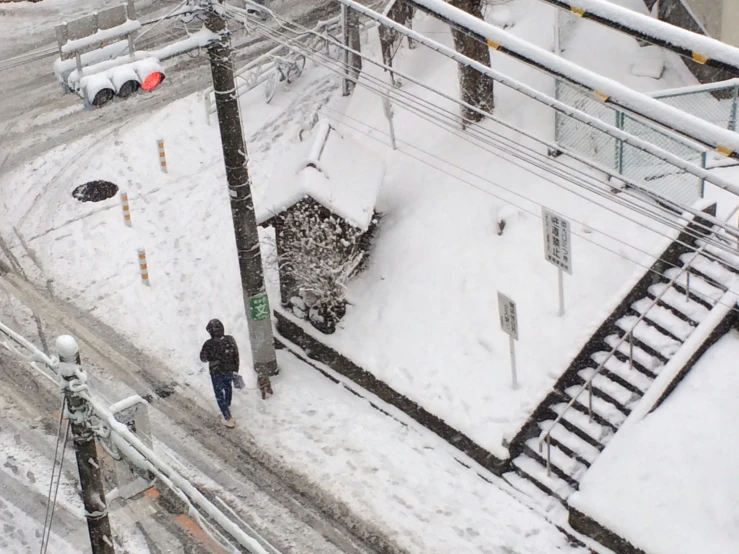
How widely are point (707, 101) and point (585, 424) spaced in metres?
5.41

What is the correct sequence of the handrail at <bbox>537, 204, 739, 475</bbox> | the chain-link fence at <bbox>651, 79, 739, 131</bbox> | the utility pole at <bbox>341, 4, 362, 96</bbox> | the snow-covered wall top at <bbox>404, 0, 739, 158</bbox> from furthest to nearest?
the utility pole at <bbox>341, 4, 362, 96</bbox>
the chain-link fence at <bbox>651, 79, 739, 131</bbox>
the handrail at <bbox>537, 204, 739, 475</bbox>
the snow-covered wall top at <bbox>404, 0, 739, 158</bbox>

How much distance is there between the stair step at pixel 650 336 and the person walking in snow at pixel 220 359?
4.83m

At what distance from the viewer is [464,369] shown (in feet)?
47.9

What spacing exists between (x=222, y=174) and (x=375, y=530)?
8586 mm

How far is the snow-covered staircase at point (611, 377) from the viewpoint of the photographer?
1349 centimetres

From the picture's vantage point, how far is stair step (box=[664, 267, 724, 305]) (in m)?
14.3

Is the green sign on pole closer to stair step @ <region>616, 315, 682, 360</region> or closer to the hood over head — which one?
the hood over head

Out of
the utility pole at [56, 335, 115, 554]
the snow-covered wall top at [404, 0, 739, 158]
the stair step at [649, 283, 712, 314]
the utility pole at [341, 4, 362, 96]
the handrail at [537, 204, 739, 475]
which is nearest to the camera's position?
the snow-covered wall top at [404, 0, 739, 158]

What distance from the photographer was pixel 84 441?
29.3 feet

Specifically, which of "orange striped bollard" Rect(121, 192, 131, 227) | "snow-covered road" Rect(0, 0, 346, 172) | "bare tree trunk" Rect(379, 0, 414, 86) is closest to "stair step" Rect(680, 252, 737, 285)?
"bare tree trunk" Rect(379, 0, 414, 86)

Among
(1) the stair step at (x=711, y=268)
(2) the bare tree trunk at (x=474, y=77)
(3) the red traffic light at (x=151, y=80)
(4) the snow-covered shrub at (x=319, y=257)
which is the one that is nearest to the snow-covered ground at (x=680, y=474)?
(1) the stair step at (x=711, y=268)

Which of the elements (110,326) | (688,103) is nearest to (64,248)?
(110,326)

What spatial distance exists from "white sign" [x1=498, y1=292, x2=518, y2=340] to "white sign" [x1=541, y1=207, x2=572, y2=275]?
99cm

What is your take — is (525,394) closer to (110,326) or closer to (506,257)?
(506,257)
